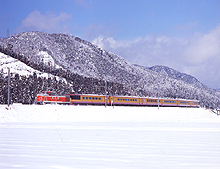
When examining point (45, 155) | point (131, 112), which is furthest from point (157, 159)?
point (131, 112)

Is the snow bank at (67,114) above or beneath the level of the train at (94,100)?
beneath

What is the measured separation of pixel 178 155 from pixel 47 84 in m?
77.4

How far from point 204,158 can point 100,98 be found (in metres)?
46.0

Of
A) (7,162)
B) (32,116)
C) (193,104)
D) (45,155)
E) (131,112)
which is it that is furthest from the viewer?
(193,104)

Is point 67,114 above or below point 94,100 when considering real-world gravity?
below

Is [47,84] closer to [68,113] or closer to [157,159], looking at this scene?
[68,113]

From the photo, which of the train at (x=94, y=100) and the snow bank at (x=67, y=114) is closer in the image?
the snow bank at (x=67, y=114)

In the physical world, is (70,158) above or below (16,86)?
below

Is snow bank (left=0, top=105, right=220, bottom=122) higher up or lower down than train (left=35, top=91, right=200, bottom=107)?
lower down

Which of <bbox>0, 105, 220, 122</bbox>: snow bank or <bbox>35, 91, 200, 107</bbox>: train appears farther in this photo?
<bbox>35, 91, 200, 107</bbox>: train

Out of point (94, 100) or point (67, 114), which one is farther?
point (94, 100)

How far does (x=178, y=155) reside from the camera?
6984 mm

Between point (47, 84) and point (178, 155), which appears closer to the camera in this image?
point (178, 155)

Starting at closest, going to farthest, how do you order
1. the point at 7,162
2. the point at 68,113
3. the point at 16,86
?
the point at 7,162 → the point at 68,113 → the point at 16,86
